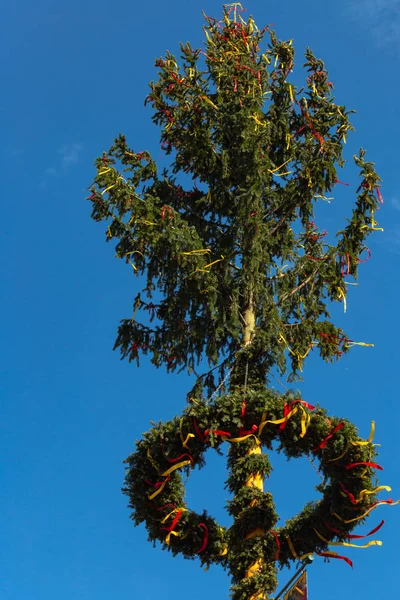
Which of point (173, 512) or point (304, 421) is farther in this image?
point (173, 512)

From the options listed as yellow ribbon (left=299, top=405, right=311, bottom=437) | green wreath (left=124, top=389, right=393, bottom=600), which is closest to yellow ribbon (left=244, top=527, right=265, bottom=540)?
green wreath (left=124, top=389, right=393, bottom=600)

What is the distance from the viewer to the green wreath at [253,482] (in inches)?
402

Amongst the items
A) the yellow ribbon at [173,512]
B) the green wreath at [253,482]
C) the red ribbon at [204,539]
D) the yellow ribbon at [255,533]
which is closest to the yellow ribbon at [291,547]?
the green wreath at [253,482]

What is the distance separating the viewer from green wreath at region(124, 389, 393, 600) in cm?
1020

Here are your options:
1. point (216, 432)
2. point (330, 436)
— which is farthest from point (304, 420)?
point (216, 432)

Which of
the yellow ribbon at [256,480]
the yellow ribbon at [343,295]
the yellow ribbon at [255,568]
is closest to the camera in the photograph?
the yellow ribbon at [255,568]

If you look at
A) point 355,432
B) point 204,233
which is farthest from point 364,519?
point 204,233

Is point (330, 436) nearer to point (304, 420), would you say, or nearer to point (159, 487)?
point (304, 420)

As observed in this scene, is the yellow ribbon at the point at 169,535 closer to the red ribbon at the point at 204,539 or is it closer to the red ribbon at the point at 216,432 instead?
the red ribbon at the point at 204,539

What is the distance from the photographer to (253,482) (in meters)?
10.8

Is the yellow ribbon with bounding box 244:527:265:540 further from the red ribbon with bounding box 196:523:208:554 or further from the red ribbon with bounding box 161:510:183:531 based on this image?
the red ribbon with bounding box 161:510:183:531

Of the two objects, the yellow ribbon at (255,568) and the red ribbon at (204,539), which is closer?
the yellow ribbon at (255,568)

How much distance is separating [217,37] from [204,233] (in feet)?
14.4

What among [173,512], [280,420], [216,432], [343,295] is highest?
[343,295]
